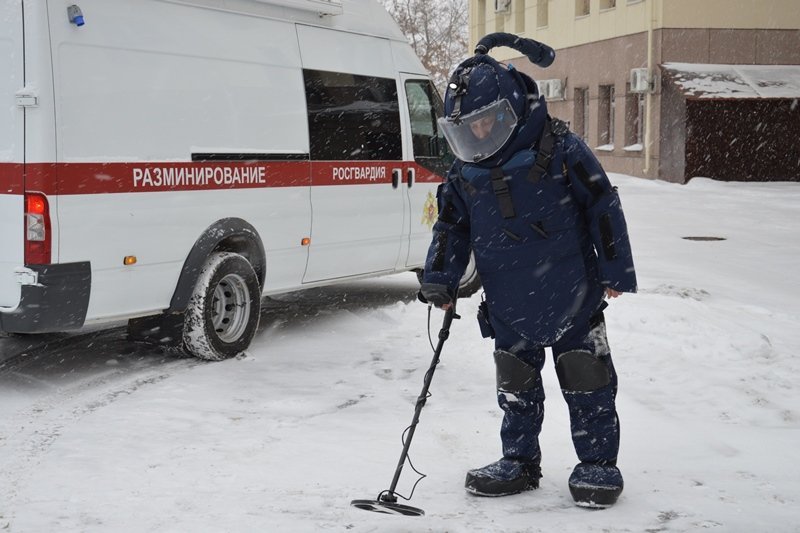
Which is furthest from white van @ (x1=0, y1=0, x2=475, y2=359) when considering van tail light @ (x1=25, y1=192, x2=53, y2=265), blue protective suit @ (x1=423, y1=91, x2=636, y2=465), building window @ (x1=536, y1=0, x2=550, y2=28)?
building window @ (x1=536, y1=0, x2=550, y2=28)

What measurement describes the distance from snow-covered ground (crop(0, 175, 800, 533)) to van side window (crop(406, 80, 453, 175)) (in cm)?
130

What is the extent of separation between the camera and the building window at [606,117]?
104 ft

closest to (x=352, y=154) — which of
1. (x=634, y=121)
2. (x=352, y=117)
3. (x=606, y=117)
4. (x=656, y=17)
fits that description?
(x=352, y=117)

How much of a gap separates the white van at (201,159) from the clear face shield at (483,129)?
2771mm

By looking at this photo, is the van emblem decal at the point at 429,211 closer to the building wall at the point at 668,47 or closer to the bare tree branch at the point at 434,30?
the building wall at the point at 668,47

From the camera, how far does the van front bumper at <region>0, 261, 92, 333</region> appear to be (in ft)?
21.1

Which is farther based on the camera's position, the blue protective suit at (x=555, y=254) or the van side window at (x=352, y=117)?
the van side window at (x=352, y=117)

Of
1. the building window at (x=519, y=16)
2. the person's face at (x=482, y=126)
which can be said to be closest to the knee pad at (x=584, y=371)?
the person's face at (x=482, y=126)

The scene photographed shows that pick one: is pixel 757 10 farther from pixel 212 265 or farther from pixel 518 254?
pixel 518 254

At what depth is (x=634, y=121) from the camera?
30.0 metres

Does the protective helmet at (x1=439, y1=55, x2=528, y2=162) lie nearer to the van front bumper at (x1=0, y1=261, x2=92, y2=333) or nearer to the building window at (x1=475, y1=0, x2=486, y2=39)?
the van front bumper at (x1=0, y1=261, x2=92, y2=333)

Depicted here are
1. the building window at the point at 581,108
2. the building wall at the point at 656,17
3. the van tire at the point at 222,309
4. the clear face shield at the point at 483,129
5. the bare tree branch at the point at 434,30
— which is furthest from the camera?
the bare tree branch at the point at 434,30

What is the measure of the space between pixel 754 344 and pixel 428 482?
3407 millimetres

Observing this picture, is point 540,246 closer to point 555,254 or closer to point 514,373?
point 555,254
